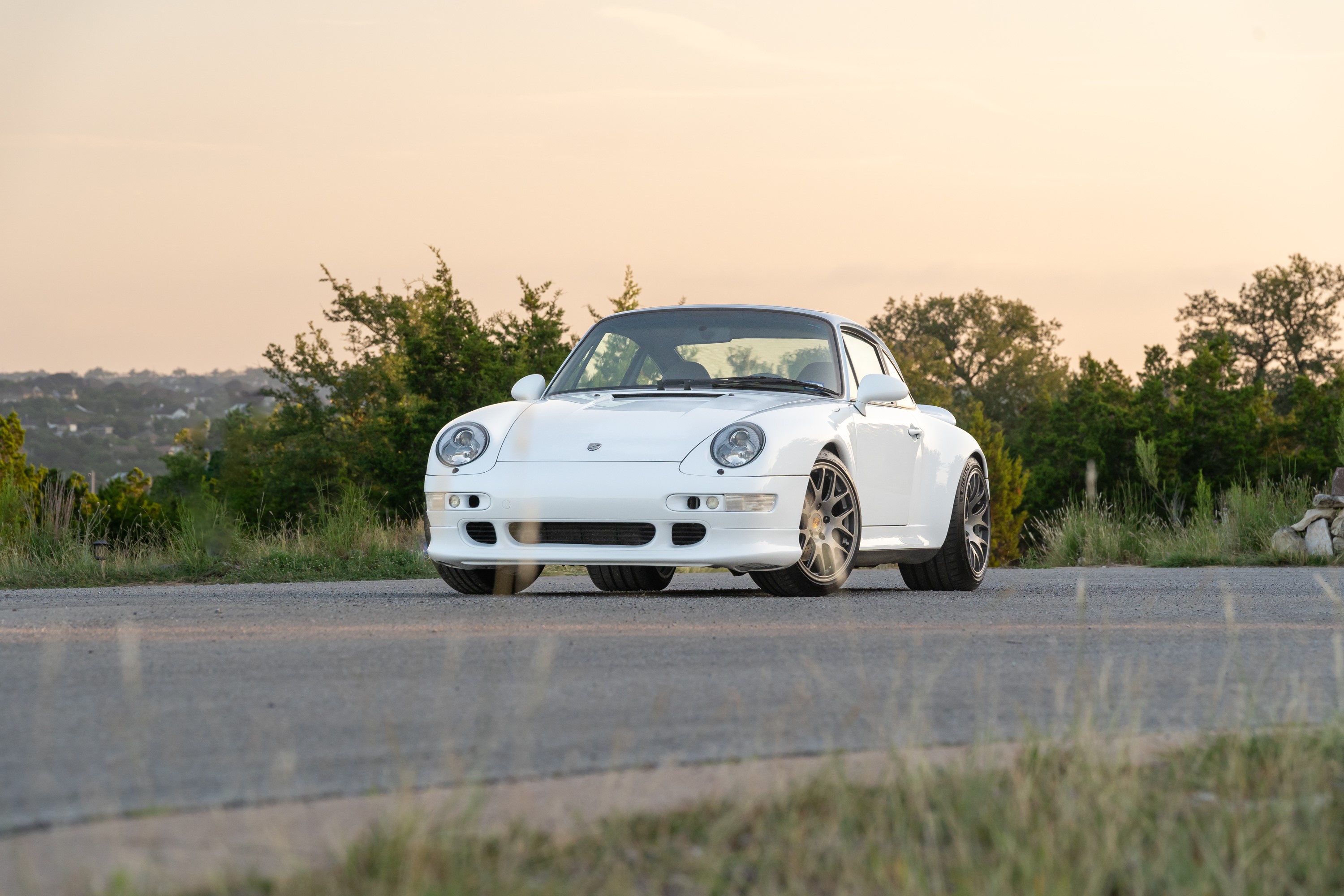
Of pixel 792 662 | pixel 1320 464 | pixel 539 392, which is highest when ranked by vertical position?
pixel 539 392

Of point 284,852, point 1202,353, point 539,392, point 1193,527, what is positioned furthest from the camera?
point 1202,353

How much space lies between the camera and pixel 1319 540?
13.5 m

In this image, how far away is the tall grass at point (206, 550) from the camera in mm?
11047

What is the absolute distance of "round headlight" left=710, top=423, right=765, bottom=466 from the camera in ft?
23.5

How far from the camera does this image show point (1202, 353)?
5066cm

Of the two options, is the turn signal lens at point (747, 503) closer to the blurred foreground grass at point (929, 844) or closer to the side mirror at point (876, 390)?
the side mirror at point (876, 390)

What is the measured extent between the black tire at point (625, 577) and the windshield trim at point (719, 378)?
125cm

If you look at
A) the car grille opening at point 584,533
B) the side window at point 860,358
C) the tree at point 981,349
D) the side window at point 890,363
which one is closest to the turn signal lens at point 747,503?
the car grille opening at point 584,533

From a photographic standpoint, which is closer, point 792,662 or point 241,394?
point 792,662

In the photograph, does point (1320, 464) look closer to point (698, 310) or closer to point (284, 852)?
point (698, 310)

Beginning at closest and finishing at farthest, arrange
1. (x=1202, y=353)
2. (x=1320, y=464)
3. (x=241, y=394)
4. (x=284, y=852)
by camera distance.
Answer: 1. (x=284, y=852)
2. (x=1320, y=464)
3. (x=1202, y=353)
4. (x=241, y=394)

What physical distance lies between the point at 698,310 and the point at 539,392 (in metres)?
1.08

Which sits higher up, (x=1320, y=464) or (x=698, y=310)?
(x=698, y=310)

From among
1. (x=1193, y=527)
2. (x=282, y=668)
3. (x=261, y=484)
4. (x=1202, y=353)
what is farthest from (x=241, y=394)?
(x=282, y=668)
